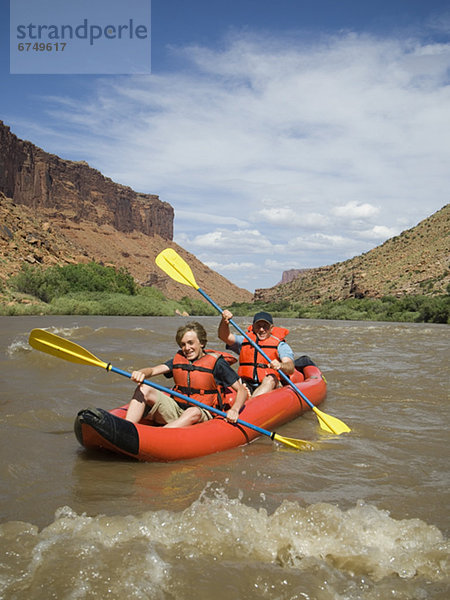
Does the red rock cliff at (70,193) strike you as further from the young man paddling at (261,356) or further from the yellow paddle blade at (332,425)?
the yellow paddle blade at (332,425)

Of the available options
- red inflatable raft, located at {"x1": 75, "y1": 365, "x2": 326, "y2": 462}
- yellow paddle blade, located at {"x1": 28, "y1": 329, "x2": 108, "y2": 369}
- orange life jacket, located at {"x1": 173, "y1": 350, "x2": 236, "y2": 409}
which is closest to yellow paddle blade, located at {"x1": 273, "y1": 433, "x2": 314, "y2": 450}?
red inflatable raft, located at {"x1": 75, "y1": 365, "x2": 326, "y2": 462}

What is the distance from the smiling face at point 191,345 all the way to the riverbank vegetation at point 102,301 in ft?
55.8

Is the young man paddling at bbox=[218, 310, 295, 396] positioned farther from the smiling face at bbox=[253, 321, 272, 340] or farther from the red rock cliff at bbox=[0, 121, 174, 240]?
the red rock cliff at bbox=[0, 121, 174, 240]

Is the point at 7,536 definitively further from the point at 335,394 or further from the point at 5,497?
the point at 335,394

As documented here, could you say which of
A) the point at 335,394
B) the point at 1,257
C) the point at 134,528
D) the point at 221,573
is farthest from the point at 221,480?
the point at 1,257

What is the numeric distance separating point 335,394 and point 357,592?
13.4 feet

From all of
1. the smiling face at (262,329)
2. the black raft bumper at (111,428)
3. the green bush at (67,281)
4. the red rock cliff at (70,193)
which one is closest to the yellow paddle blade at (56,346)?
the black raft bumper at (111,428)

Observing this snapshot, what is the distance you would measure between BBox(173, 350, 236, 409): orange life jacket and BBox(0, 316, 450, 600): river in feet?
1.46

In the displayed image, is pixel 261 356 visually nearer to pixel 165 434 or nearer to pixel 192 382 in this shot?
pixel 192 382

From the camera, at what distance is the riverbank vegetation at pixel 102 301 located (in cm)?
2214

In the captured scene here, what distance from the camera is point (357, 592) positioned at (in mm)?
1722

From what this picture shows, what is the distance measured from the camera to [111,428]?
9.20 ft

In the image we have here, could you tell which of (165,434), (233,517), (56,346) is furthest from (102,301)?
(233,517)

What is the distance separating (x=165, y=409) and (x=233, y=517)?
120 cm
